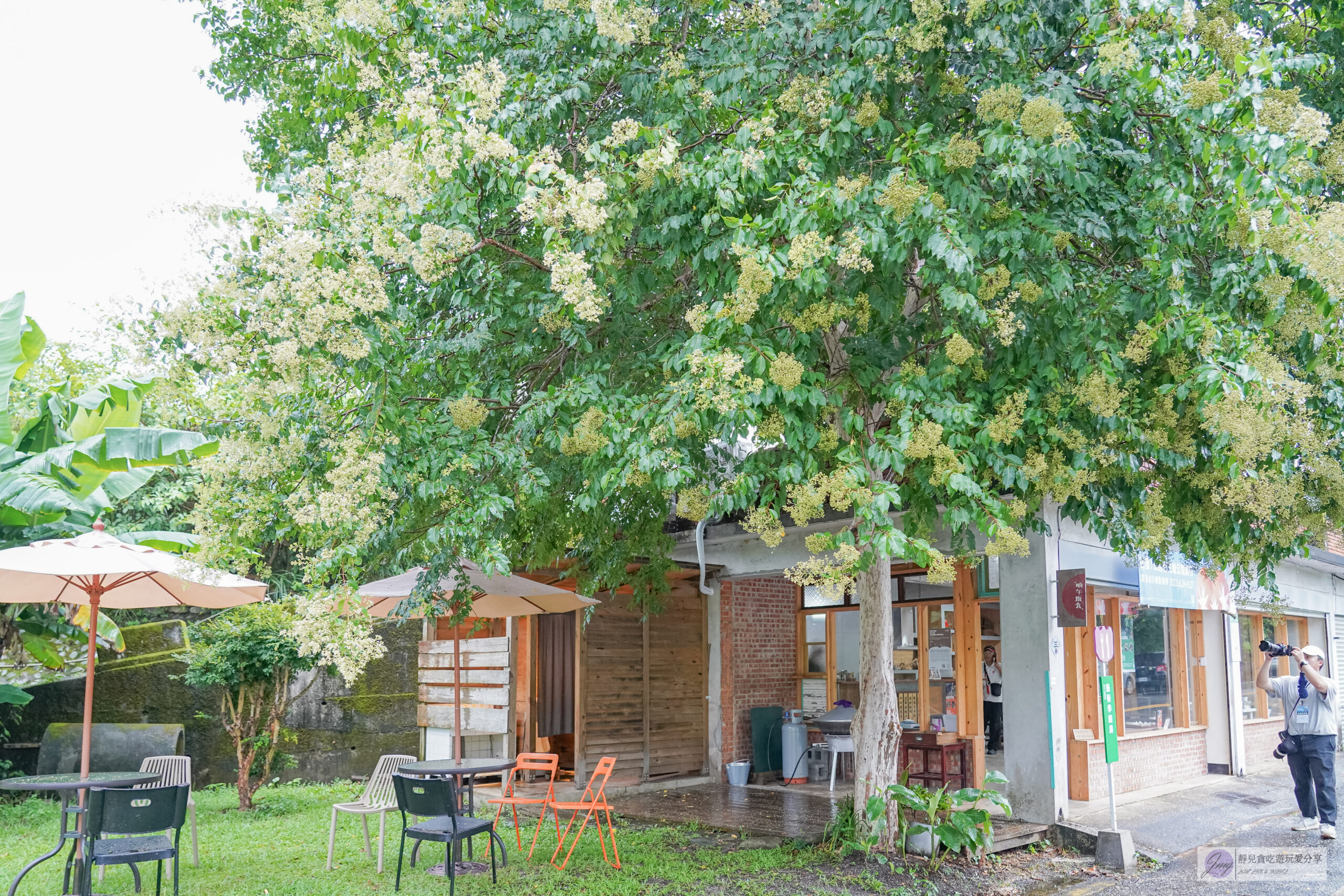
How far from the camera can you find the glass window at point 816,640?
1403cm

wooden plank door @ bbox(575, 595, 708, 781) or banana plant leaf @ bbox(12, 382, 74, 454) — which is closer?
banana plant leaf @ bbox(12, 382, 74, 454)

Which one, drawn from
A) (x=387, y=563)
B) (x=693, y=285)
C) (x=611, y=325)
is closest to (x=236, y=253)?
(x=611, y=325)

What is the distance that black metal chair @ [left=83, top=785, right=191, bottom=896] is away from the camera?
6.01m

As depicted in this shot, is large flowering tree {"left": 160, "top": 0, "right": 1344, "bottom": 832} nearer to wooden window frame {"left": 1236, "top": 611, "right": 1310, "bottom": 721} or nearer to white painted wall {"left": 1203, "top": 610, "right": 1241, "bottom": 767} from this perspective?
white painted wall {"left": 1203, "top": 610, "right": 1241, "bottom": 767}

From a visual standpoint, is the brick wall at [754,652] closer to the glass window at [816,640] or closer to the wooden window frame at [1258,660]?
the glass window at [816,640]

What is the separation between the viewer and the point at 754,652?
45.2 ft

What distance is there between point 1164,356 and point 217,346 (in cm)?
560

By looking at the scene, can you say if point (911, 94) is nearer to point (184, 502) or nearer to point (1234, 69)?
point (1234, 69)

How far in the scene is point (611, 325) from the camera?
291 inches

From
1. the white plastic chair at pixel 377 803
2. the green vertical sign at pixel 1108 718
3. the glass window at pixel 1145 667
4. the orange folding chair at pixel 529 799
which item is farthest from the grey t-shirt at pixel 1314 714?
the white plastic chair at pixel 377 803

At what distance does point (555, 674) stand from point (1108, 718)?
21.9 ft

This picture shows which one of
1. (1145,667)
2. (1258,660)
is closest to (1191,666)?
(1145,667)

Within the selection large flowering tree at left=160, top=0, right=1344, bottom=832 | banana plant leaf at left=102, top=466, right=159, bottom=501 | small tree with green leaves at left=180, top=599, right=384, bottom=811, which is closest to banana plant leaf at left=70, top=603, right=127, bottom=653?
small tree with green leaves at left=180, top=599, right=384, bottom=811

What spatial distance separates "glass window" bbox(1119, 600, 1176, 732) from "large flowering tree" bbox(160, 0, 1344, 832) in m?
5.58
